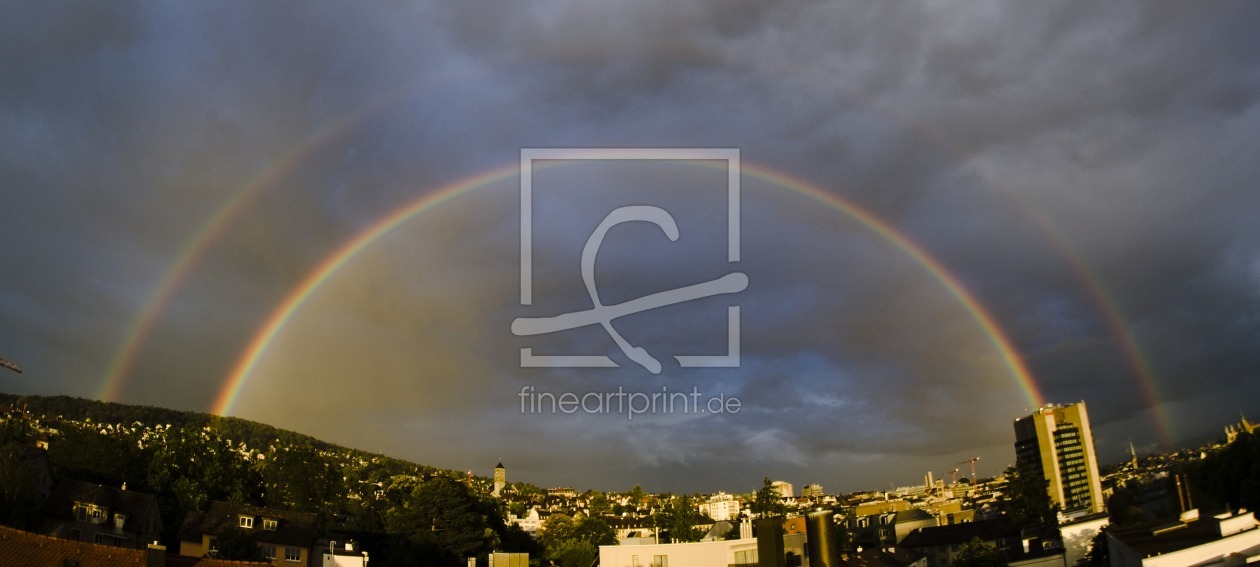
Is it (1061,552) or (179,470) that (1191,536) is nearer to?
(1061,552)

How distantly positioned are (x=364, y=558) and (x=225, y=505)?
13.2 m

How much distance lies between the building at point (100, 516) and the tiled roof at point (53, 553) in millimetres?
32037

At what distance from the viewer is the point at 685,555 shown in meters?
62.9

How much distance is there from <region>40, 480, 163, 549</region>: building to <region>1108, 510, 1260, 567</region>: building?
56.9m

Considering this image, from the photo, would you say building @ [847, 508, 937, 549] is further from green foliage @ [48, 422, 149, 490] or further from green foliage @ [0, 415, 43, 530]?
green foliage @ [0, 415, 43, 530]

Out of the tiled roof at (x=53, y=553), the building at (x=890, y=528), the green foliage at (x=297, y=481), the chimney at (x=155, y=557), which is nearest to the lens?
the tiled roof at (x=53, y=553)

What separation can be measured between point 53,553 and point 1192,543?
40.1 metres

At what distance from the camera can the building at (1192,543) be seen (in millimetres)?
32969

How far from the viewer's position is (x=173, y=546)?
71.2 m

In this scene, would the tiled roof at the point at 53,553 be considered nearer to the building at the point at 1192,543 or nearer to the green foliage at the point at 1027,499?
the building at the point at 1192,543

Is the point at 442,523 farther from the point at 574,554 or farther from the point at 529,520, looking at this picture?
the point at 529,520

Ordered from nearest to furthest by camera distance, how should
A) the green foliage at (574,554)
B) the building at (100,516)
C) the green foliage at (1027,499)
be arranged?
the building at (100,516) → the green foliage at (574,554) → the green foliage at (1027,499)

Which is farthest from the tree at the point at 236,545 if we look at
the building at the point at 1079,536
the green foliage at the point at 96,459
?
the building at the point at 1079,536

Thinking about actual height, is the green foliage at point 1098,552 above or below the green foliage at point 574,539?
below
